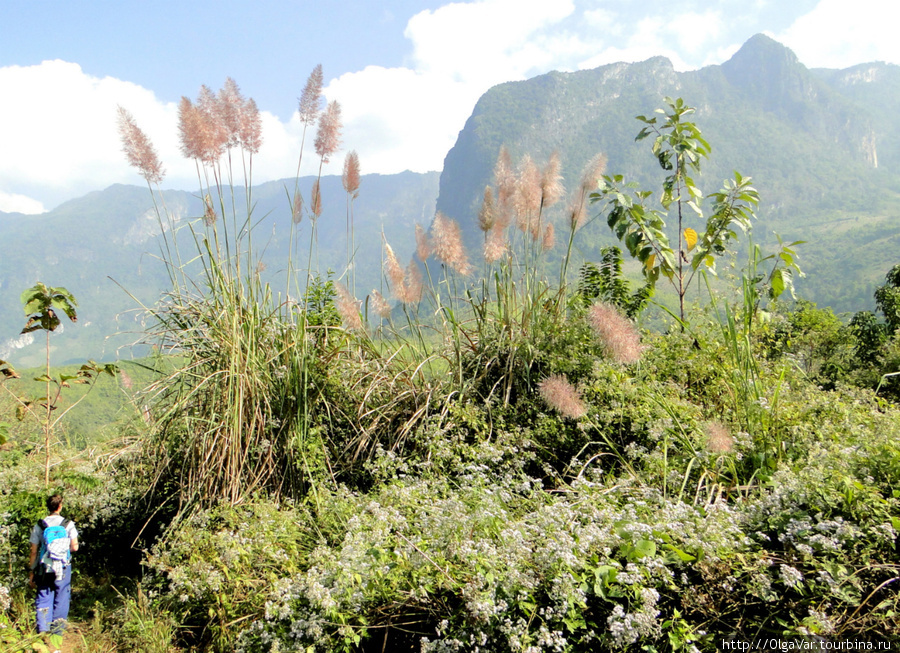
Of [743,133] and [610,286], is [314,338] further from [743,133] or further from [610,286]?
[743,133]

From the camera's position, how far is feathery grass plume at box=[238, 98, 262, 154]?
447 cm

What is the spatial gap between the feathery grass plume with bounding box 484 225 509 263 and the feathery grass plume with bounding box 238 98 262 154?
2.19m

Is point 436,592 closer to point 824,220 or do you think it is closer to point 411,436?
point 411,436

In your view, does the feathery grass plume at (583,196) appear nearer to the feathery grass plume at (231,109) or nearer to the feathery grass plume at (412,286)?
the feathery grass plume at (412,286)

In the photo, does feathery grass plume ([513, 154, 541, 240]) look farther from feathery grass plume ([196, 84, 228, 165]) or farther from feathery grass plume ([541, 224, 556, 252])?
feathery grass plume ([196, 84, 228, 165])

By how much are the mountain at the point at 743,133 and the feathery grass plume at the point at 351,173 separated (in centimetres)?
10110

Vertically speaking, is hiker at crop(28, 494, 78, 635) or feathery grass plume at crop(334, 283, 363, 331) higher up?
feathery grass plume at crop(334, 283, 363, 331)

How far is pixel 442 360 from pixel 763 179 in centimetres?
16095

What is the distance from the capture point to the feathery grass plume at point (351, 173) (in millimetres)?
4875

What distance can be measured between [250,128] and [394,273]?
1.78 meters

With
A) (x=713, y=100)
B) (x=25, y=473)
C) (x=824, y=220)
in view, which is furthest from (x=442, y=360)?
(x=713, y=100)

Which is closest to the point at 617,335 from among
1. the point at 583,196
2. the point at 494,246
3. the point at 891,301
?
the point at 494,246

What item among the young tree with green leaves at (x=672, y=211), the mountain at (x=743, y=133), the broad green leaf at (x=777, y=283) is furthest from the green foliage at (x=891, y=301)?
the mountain at (x=743, y=133)

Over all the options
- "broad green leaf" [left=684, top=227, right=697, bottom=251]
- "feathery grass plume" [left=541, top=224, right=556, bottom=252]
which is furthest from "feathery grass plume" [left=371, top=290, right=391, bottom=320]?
"broad green leaf" [left=684, top=227, right=697, bottom=251]
